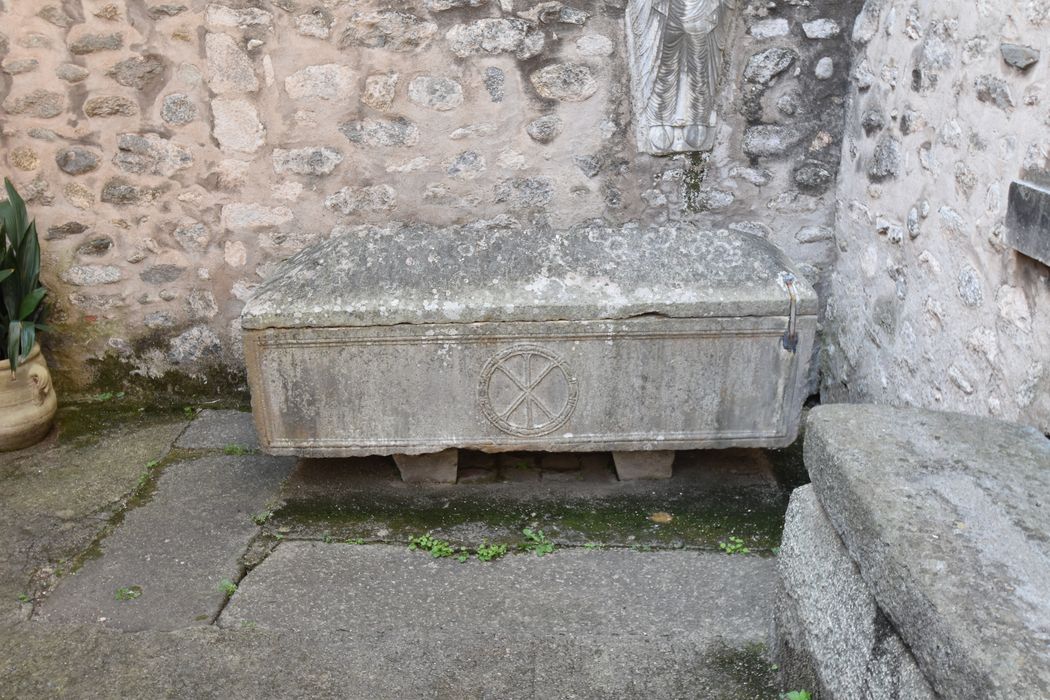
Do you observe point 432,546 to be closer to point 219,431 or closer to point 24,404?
point 219,431

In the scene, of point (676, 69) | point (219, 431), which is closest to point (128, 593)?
point (219, 431)

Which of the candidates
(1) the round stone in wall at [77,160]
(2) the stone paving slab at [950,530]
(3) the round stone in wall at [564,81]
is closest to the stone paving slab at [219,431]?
(1) the round stone in wall at [77,160]

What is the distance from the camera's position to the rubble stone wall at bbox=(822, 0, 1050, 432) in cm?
241

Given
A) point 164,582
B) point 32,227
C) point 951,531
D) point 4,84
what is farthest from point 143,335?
point 951,531

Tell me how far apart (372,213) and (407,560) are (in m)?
1.53

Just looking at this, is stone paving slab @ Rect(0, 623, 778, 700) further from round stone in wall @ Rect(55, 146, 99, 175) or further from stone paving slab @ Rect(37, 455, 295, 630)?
round stone in wall @ Rect(55, 146, 99, 175)

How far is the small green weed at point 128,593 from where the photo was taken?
2.69m

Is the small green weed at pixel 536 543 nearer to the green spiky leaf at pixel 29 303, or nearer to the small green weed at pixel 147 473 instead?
the small green weed at pixel 147 473

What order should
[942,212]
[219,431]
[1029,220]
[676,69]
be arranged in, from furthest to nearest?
[219,431], [676,69], [942,212], [1029,220]

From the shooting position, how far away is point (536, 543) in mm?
2963

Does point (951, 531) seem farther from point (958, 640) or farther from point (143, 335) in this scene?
point (143, 335)

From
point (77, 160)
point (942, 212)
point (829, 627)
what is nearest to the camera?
point (829, 627)

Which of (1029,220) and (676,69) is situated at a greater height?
(676,69)

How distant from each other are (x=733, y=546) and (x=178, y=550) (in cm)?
187
